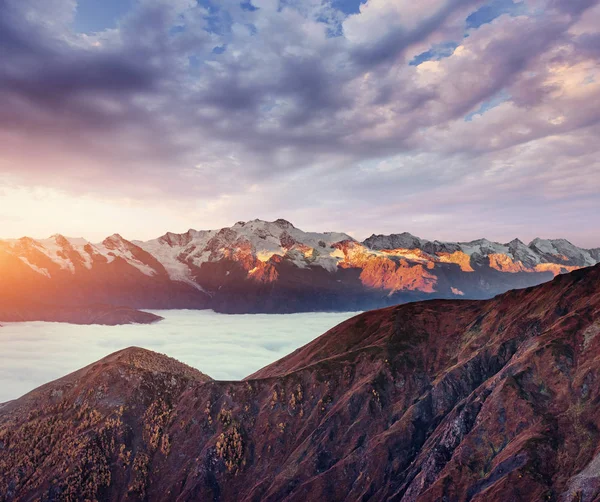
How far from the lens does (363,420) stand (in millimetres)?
135500

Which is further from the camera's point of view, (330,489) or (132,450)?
(132,450)

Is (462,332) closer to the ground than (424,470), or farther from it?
farther from it

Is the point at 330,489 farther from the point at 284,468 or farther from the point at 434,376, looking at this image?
the point at 434,376

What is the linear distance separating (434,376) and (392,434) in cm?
3120

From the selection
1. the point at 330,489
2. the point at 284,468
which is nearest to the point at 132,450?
the point at 284,468

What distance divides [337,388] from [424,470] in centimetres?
5179

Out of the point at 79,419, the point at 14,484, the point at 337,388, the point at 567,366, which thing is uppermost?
the point at 567,366

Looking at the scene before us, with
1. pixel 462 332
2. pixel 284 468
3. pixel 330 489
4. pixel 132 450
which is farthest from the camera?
pixel 462 332

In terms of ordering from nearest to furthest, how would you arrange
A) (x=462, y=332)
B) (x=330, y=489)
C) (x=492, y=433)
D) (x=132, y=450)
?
(x=492, y=433)
(x=330, y=489)
(x=132, y=450)
(x=462, y=332)

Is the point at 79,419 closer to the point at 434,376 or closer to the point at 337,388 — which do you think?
the point at 337,388

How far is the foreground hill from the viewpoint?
93.4 meters

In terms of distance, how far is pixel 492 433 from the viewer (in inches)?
3888

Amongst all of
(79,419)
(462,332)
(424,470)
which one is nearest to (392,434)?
(424,470)

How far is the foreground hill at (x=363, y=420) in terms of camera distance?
93438 millimetres
